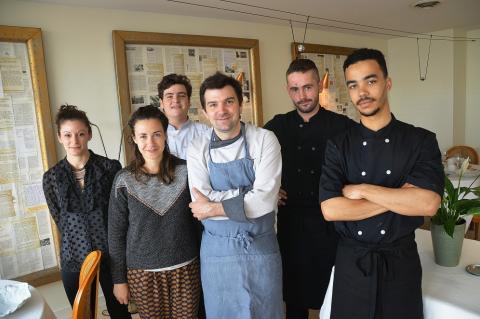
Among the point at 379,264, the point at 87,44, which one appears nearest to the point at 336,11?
the point at 87,44

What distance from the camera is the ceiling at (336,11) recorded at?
9.04 feet

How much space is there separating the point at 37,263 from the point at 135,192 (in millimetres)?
1535

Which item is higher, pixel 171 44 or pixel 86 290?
pixel 171 44

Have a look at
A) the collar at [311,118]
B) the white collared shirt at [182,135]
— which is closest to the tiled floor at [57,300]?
the white collared shirt at [182,135]

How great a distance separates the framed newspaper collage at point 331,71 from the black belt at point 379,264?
2.91 metres

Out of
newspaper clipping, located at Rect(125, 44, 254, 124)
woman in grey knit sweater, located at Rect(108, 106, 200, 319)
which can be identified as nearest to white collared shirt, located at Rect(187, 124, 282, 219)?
woman in grey knit sweater, located at Rect(108, 106, 200, 319)

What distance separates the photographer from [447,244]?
141 centimetres

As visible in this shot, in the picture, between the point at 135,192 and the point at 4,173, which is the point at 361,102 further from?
the point at 4,173

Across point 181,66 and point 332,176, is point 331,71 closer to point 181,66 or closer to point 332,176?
point 181,66

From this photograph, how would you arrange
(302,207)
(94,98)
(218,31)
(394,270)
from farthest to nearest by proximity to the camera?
1. (218,31)
2. (94,98)
3. (302,207)
4. (394,270)

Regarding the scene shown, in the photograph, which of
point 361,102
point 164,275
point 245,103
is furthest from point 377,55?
point 245,103

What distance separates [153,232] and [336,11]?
9.12 feet

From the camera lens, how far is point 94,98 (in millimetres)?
2643

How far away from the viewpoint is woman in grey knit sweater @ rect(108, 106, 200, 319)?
4.77 feet
